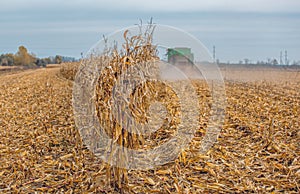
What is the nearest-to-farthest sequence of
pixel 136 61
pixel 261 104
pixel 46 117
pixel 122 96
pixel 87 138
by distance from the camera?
pixel 122 96, pixel 136 61, pixel 87 138, pixel 46 117, pixel 261 104

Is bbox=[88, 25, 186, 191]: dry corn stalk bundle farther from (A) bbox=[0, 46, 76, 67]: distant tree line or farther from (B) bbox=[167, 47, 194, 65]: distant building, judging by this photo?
(A) bbox=[0, 46, 76, 67]: distant tree line

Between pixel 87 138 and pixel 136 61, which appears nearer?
pixel 136 61

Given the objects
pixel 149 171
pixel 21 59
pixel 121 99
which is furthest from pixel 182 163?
pixel 21 59

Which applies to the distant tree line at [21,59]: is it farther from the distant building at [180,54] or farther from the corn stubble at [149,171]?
the corn stubble at [149,171]

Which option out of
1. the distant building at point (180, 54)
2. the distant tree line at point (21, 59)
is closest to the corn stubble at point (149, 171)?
the distant building at point (180, 54)

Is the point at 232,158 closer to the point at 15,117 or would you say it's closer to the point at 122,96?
the point at 122,96

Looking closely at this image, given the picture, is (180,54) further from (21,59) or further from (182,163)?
(21,59)

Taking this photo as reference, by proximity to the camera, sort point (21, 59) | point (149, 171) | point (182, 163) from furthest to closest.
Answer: point (21, 59)
point (182, 163)
point (149, 171)

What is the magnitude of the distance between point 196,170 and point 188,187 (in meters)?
0.61

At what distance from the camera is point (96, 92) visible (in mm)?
4637

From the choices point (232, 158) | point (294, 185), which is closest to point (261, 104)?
point (232, 158)

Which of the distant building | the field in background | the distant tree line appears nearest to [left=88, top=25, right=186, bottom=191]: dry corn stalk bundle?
the field in background

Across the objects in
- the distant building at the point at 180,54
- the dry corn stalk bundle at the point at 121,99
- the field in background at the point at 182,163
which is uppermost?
the distant building at the point at 180,54

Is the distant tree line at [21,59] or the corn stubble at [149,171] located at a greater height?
the distant tree line at [21,59]
